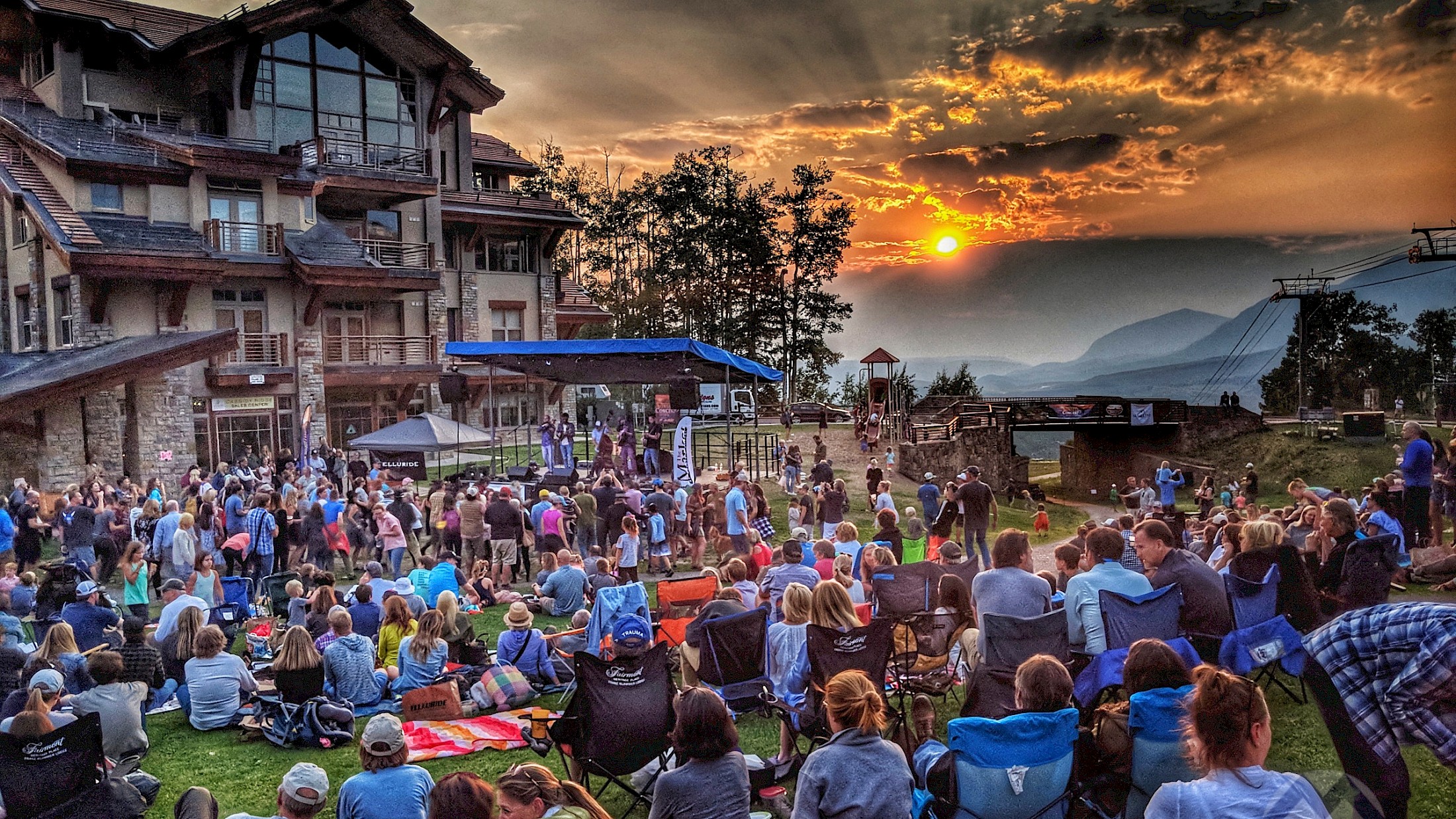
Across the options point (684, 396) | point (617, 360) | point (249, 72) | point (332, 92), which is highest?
point (332, 92)

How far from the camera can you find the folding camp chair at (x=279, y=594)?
11.7 metres

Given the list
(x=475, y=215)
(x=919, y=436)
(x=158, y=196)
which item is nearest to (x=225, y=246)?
(x=158, y=196)

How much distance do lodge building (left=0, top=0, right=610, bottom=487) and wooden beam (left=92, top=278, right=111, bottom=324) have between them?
2.8 inches

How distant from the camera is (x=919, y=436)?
3316 centimetres

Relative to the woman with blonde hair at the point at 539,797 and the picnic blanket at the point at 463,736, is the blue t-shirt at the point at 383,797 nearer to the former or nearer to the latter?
the woman with blonde hair at the point at 539,797

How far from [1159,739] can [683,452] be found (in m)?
15.5

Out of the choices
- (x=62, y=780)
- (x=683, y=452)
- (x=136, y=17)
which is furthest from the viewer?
(x=136, y=17)

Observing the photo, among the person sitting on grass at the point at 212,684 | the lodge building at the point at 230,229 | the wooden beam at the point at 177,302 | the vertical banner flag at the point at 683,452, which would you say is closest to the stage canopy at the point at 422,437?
the vertical banner flag at the point at 683,452

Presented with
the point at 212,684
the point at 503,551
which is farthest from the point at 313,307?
the point at 212,684

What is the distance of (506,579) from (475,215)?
24729 mm

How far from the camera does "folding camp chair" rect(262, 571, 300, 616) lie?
1173cm

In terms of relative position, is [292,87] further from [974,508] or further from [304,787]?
[304,787]

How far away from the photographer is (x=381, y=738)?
15.8 ft

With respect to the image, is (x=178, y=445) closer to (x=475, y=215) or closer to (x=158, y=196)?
(x=158, y=196)
